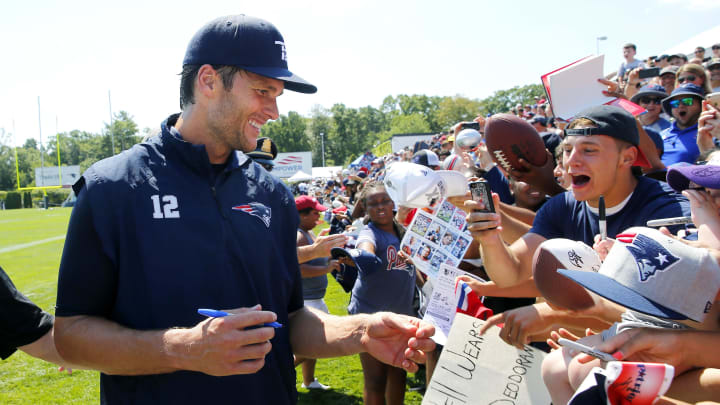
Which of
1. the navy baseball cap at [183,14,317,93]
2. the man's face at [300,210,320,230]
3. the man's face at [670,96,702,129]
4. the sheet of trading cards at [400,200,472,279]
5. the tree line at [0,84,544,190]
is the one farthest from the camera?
the tree line at [0,84,544,190]

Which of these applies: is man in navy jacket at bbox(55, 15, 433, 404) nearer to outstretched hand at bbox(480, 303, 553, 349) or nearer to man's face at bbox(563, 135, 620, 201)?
outstretched hand at bbox(480, 303, 553, 349)

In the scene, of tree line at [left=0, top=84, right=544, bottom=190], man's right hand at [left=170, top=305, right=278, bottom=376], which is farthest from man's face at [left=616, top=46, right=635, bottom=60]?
tree line at [left=0, top=84, right=544, bottom=190]

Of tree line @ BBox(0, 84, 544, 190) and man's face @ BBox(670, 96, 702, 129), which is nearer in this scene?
man's face @ BBox(670, 96, 702, 129)

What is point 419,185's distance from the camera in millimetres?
3314

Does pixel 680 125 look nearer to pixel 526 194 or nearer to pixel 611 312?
pixel 526 194

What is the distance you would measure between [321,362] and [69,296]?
6.09 meters

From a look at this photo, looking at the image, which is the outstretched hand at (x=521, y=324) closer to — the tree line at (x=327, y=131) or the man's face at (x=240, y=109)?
the man's face at (x=240, y=109)

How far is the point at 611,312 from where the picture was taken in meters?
2.26

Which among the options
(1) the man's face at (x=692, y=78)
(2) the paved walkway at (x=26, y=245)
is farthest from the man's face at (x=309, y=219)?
(2) the paved walkway at (x=26, y=245)

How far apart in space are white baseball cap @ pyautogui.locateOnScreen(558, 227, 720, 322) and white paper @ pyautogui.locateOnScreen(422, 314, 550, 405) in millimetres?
942

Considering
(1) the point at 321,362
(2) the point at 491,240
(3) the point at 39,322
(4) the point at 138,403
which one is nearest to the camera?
(4) the point at 138,403

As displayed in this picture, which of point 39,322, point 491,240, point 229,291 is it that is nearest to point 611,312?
point 491,240

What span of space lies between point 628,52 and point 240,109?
12.9 m

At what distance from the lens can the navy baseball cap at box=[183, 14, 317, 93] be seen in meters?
1.98
